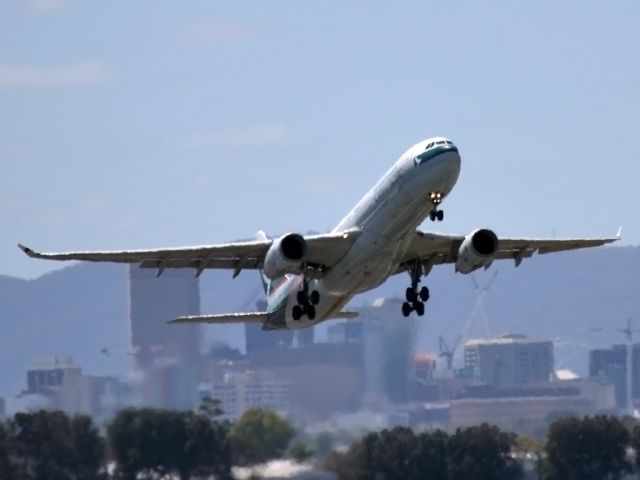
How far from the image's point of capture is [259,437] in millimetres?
83562

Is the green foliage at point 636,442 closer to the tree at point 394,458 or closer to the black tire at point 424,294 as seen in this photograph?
the tree at point 394,458

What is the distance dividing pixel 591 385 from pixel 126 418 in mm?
127201

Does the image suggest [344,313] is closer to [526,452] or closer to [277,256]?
[277,256]

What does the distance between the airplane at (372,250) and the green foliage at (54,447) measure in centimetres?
2100

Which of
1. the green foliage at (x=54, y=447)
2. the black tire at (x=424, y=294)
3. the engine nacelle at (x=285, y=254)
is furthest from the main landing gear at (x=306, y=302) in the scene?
the green foliage at (x=54, y=447)

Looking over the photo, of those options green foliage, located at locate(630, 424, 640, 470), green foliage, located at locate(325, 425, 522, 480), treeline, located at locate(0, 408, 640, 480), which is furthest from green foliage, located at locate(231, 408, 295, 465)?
green foliage, located at locate(630, 424, 640, 470)

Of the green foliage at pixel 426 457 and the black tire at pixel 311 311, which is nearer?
the black tire at pixel 311 311

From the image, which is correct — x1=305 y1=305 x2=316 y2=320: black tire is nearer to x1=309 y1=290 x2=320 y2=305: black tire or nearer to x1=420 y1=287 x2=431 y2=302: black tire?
x1=309 y1=290 x2=320 y2=305: black tire

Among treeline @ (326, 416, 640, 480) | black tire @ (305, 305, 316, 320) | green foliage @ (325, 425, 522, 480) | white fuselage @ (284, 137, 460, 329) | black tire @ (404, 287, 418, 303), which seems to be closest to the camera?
white fuselage @ (284, 137, 460, 329)

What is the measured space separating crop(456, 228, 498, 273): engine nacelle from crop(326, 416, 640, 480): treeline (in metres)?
24.9

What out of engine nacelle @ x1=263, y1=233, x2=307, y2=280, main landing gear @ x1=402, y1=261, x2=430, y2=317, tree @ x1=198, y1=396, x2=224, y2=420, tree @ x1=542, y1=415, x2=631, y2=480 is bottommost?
tree @ x1=542, y1=415, x2=631, y2=480

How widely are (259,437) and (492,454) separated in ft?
37.2

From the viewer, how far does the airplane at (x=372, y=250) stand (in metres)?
49.2

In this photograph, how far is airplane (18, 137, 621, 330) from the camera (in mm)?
49250
